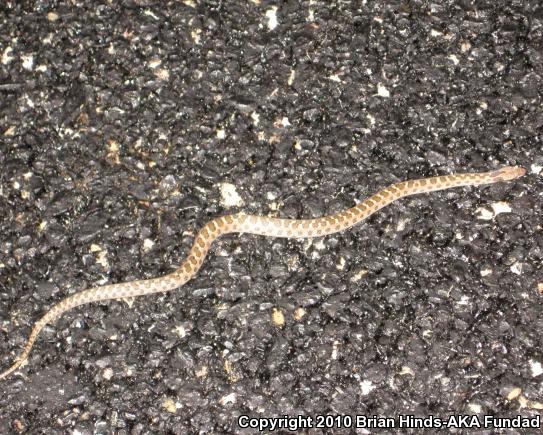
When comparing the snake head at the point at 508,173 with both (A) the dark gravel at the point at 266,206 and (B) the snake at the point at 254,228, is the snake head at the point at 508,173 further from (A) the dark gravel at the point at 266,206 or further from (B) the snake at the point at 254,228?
(A) the dark gravel at the point at 266,206

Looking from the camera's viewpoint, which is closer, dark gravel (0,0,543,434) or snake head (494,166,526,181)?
dark gravel (0,0,543,434)

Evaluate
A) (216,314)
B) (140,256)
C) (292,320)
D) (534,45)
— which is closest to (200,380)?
(216,314)

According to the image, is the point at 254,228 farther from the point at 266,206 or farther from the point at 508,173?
the point at 508,173

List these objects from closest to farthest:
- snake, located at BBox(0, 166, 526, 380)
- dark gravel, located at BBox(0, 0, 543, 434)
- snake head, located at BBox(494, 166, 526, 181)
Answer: dark gravel, located at BBox(0, 0, 543, 434), snake, located at BBox(0, 166, 526, 380), snake head, located at BBox(494, 166, 526, 181)

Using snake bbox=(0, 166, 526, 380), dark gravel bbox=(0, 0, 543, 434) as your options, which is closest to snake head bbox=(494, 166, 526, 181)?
snake bbox=(0, 166, 526, 380)

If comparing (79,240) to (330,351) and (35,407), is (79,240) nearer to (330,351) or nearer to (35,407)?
(35,407)

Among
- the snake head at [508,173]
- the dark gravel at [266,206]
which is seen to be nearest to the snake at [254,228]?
the snake head at [508,173]

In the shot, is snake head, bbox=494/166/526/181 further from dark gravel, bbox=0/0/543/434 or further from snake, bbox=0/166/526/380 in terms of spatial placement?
dark gravel, bbox=0/0/543/434
